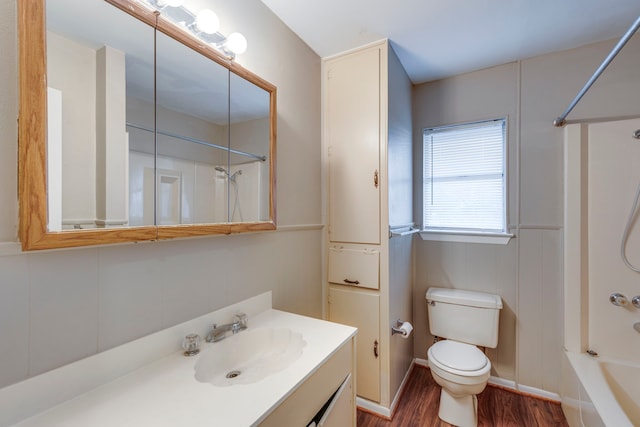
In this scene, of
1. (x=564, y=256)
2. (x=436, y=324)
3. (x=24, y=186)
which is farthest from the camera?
(x=436, y=324)

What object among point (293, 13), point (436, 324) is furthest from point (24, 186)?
point (436, 324)

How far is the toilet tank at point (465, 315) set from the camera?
194 cm

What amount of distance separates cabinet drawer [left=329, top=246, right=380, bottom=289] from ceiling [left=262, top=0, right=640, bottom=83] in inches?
54.7

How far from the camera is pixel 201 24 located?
105 cm

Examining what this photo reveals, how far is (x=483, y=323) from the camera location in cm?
196

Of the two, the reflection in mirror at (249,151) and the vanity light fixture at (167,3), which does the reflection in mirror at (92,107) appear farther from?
the reflection in mirror at (249,151)

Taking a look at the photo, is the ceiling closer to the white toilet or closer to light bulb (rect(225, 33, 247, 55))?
light bulb (rect(225, 33, 247, 55))

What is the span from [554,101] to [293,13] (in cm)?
188

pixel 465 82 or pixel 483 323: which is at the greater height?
pixel 465 82

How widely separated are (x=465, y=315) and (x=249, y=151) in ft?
6.19

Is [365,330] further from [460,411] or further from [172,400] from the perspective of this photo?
[172,400]

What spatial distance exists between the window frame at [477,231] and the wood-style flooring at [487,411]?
1.12 meters

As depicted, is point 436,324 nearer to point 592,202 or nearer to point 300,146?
point 592,202

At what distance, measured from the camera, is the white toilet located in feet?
5.46
